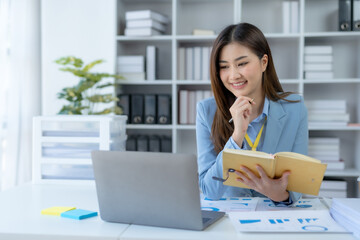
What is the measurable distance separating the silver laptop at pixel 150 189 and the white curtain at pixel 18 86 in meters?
2.11

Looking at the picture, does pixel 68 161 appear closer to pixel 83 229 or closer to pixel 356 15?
pixel 83 229

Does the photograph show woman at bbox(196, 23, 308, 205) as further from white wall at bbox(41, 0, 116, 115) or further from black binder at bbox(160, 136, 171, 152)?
white wall at bbox(41, 0, 116, 115)

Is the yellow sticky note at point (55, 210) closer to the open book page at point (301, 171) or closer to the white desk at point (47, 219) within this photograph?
the white desk at point (47, 219)

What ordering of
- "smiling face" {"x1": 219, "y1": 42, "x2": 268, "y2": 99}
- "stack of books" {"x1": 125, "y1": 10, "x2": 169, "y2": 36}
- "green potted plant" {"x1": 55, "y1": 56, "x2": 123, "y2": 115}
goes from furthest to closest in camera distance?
1. "stack of books" {"x1": 125, "y1": 10, "x2": 169, "y2": 36}
2. "green potted plant" {"x1": 55, "y1": 56, "x2": 123, "y2": 115}
3. "smiling face" {"x1": 219, "y1": 42, "x2": 268, "y2": 99}

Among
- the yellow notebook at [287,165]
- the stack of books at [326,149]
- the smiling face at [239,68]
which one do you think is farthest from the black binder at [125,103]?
the yellow notebook at [287,165]

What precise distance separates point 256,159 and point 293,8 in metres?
2.19

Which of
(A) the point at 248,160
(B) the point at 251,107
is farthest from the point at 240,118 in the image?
(A) the point at 248,160

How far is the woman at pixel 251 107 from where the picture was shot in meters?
1.62

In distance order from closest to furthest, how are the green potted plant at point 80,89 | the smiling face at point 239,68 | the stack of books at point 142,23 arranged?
1. the smiling face at point 239,68
2. the green potted plant at point 80,89
3. the stack of books at point 142,23

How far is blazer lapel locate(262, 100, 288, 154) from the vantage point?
64.2 inches

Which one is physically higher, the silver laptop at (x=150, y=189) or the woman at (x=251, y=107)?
the woman at (x=251, y=107)

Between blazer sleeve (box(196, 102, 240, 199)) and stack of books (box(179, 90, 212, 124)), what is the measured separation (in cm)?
139

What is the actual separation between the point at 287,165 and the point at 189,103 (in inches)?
79.7

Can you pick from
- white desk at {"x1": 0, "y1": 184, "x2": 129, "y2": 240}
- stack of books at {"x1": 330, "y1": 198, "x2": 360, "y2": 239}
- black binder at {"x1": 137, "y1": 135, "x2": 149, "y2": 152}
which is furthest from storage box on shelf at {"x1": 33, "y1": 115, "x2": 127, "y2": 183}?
black binder at {"x1": 137, "y1": 135, "x2": 149, "y2": 152}
